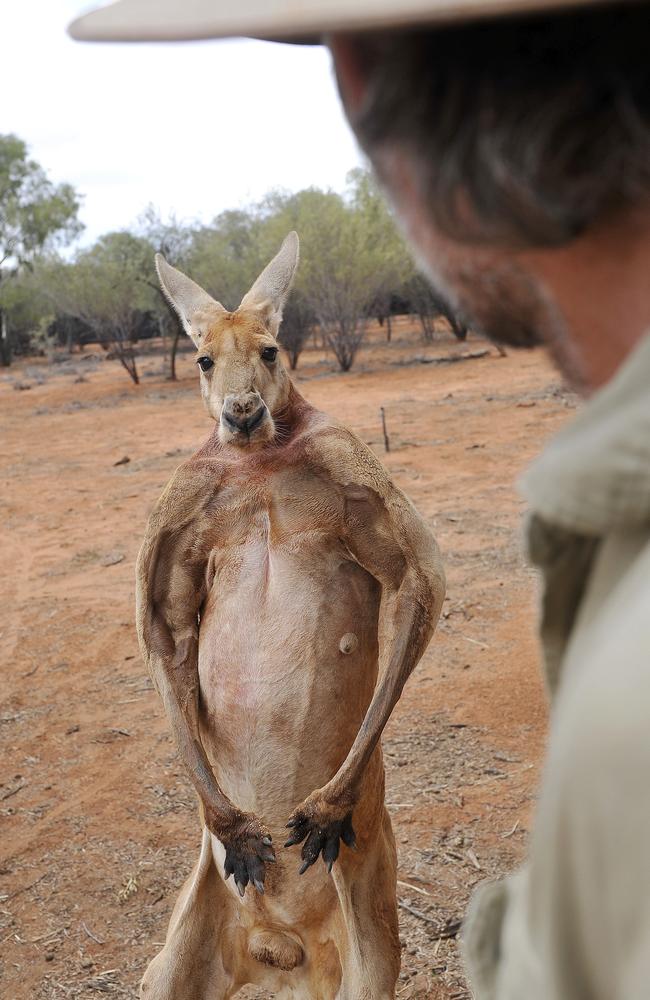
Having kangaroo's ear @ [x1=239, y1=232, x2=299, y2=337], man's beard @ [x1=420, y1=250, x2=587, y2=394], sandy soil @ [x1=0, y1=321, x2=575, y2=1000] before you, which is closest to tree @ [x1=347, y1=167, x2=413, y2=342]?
sandy soil @ [x1=0, y1=321, x2=575, y2=1000]

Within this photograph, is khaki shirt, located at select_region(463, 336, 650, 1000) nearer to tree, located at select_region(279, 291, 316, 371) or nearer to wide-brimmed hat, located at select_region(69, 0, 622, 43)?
wide-brimmed hat, located at select_region(69, 0, 622, 43)

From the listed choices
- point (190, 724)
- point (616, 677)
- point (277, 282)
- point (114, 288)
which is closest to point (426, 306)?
point (114, 288)

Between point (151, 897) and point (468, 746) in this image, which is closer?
point (151, 897)

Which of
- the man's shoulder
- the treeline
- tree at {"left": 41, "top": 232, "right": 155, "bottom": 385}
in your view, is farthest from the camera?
tree at {"left": 41, "top": 232, "right": 155, "bottom": 385}

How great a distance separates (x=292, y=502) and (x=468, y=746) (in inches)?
94.6

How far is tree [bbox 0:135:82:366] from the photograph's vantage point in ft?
103

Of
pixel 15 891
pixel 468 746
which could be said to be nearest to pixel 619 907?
pixel 15 891

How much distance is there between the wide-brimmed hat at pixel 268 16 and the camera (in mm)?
699

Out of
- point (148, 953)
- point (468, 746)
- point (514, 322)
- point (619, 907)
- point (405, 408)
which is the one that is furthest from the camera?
point (405, 408)

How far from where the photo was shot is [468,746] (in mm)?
4730

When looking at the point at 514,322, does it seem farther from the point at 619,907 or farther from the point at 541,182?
the point at 619,907

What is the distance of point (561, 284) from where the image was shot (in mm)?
858

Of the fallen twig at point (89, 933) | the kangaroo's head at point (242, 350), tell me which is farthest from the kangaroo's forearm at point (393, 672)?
the fallen twig at point (89, 933)

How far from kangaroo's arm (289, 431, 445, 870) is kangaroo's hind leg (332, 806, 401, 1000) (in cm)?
19
